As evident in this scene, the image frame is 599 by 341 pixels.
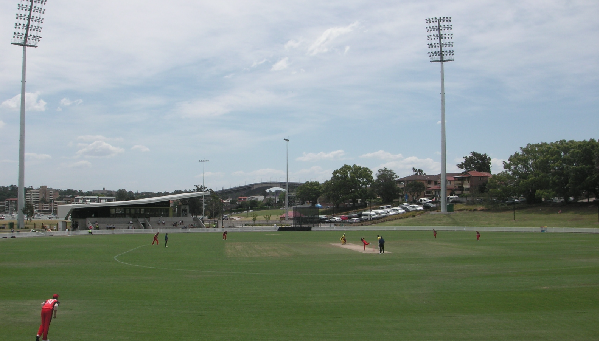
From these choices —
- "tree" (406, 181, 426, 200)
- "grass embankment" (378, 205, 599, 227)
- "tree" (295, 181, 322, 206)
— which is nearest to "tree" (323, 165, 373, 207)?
"tree" (406, 181, 426, 200)

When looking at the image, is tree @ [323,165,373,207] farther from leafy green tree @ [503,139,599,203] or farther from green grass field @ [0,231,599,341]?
green grass field @ [0,231,599,341]

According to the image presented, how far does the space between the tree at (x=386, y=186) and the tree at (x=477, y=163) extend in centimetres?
2922

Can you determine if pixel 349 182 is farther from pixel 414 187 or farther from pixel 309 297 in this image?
pixel 309 297

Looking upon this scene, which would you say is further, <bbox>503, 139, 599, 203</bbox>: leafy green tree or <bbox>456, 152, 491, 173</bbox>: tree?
<bbox>456, 152, 491, 173</bbox>: tree

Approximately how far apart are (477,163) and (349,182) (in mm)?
48490

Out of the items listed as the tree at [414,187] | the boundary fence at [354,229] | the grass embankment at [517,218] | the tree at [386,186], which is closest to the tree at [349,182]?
the tree at [386,186]

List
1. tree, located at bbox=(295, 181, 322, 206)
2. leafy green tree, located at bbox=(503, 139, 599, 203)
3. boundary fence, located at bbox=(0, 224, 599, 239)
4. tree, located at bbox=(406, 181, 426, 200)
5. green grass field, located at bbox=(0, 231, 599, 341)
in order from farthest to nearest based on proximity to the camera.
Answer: tree, located at bbox=(295, 181, 322, 206)
tree, located at bbox=(406, 181, 426, 200)
leafy green tree, located at bbox=(503, 139, 599, 203)
boundary fence, located at bbox=(0, 224, 599, 239)
green grass field, located at bbox=(0, 231, 599, 341)

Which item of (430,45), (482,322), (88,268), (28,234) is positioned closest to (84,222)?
(28,234)

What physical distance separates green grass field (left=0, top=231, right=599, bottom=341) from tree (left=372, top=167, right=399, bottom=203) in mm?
99134

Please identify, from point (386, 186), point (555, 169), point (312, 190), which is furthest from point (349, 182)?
point (555, 169)

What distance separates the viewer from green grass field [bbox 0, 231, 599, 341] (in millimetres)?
14781

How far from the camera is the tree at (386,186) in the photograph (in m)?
133

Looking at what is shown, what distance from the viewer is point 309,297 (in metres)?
19.8

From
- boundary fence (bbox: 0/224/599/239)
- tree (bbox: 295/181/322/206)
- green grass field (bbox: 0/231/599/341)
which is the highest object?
tree (bbox: 295/181/322/206)
